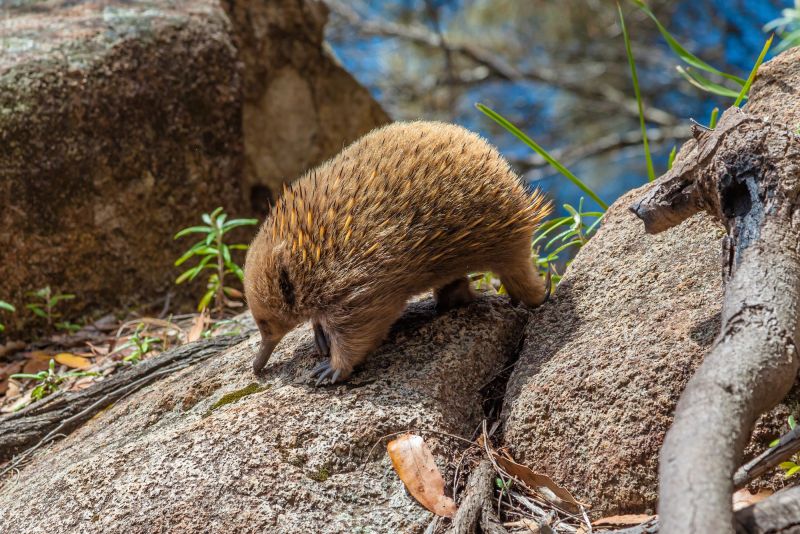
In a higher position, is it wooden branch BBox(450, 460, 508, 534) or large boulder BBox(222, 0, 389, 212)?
large boulder BBox(222, 0, 389, 212)

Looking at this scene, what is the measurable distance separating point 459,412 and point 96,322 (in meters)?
2.22

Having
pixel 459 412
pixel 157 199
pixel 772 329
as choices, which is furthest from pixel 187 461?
pixel 157 199

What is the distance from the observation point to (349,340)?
86.4 inches

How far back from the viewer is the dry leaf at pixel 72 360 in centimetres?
326

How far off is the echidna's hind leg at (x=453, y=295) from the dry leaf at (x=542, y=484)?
62 centimetres

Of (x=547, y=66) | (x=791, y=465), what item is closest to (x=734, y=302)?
(x=791, y=465)

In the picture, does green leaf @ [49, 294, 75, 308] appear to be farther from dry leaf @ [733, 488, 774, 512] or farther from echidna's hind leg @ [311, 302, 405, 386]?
dry leaf @ [733, 488, 774, 512]

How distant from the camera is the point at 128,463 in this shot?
206cm

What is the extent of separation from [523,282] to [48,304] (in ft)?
7.27

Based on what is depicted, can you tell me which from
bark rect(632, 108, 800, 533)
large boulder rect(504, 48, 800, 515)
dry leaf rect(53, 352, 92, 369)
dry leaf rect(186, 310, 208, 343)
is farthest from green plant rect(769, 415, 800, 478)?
dry leaf rect(53, 352, 92, 369)

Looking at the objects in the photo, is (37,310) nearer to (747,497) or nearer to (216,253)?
(216,253)

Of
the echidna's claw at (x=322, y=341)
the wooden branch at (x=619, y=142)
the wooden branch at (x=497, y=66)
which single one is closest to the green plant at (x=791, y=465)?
the echidna's claw at (x=322, y=341)

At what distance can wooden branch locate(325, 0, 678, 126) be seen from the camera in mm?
7934

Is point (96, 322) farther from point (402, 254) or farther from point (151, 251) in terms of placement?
point (402, 254)
